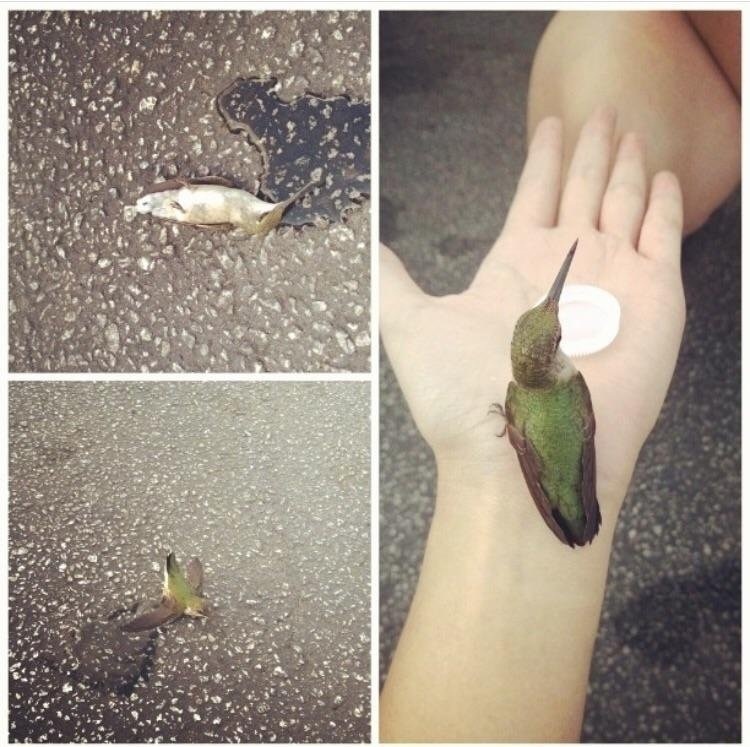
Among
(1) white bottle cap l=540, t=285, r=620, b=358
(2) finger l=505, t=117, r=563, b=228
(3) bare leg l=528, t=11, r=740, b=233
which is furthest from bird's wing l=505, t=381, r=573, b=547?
(3) bare leg l=528, t=11, r=740, b=233

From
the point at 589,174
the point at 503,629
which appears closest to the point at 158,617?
the point at 503,629

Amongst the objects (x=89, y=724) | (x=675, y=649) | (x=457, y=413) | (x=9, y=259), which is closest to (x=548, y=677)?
(x=675, y=649)

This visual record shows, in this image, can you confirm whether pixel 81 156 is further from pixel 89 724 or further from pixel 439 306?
pixel 89 724

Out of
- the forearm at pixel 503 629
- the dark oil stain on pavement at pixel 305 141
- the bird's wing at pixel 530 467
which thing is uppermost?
the dark oil stain on pavement at pixel 305 141

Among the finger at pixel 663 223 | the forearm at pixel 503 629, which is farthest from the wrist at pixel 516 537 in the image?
the finger at pixel 663 223

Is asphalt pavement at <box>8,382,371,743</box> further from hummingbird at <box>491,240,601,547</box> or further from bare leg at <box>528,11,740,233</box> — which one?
bare leg at <box>528,11,740,233</box>

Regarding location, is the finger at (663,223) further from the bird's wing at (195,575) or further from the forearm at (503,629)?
the bird's wing at (195,575)

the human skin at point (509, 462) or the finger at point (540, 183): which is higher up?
the finger at point (540, 183)
